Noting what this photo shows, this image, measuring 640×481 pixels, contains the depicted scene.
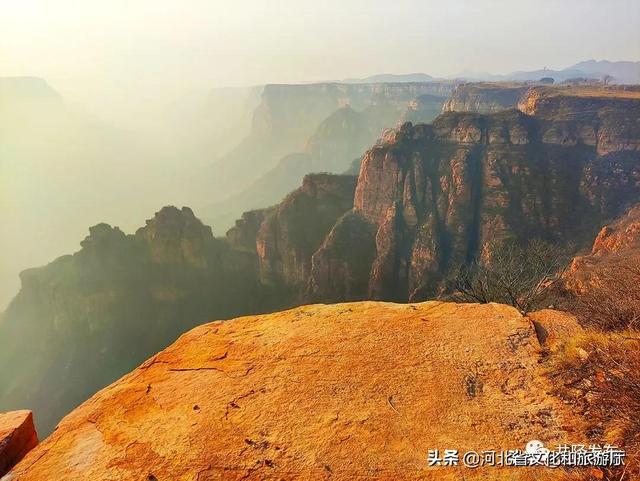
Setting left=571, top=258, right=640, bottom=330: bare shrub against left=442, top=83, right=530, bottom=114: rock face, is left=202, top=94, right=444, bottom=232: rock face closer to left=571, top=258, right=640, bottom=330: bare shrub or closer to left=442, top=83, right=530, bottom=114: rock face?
left=442, top=83, right=530, bottom=114: rock face

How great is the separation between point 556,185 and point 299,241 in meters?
34.9

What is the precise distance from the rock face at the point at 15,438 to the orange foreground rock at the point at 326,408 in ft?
2.72

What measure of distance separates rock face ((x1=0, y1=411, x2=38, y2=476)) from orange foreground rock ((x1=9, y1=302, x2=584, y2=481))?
83 cm

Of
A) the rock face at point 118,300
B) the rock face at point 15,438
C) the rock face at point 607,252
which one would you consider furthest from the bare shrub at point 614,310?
the rock face at point 118,300

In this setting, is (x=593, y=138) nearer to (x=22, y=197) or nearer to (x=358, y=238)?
(x=358, y=238)

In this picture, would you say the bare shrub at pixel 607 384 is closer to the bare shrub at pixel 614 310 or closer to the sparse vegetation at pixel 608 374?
the sparse vegetation at pixel 608 374

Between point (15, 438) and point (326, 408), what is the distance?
261 inches

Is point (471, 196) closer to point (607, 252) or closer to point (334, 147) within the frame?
point (607, 252)

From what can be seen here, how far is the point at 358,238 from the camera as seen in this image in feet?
186

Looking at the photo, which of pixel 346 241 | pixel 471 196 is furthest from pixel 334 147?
pixel 471 196

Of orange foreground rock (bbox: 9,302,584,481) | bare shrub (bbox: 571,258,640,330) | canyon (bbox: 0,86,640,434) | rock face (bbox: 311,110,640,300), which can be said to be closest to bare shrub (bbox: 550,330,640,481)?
orange foreground rock (bbox: 9,302,584,481)

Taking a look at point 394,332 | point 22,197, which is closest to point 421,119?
point 394,332

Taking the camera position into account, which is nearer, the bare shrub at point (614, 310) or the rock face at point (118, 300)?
the bare shrub at point (614, 310)

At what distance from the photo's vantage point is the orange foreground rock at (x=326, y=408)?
6.41 m
